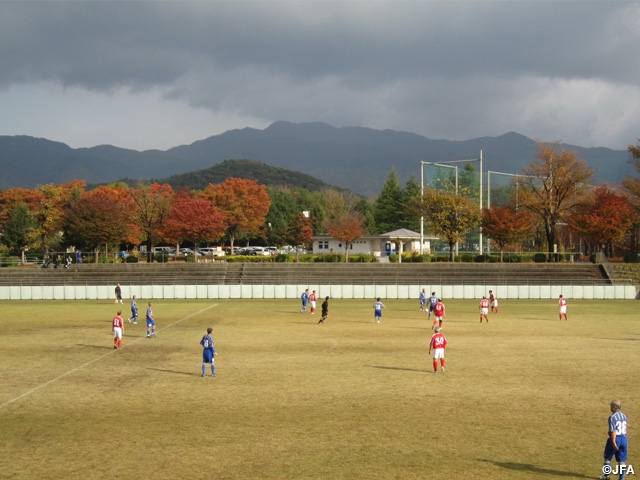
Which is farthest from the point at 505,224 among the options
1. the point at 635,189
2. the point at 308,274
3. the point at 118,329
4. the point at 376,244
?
the point at 118,329

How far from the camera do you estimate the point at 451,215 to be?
239ft

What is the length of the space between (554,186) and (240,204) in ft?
167

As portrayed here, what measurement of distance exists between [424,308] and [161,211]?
49.2 m

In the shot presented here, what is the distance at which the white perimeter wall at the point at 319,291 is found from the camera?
55.4m

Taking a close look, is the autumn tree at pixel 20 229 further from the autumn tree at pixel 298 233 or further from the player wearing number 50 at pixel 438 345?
the player wearing number 50 at pixel 438 345

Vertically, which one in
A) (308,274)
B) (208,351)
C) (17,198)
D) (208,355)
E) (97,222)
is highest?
(17,198)

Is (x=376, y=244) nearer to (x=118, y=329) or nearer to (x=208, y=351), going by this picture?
(x=118, y=329)

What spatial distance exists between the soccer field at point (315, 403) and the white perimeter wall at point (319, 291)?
2135cm

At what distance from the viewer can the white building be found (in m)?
88.7

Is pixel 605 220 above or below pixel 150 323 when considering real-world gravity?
above

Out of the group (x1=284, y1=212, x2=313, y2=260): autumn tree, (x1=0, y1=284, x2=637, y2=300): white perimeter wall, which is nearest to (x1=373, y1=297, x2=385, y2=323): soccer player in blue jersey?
(x1=0, y1=284, x2=637, y2=300): white perimeter wall

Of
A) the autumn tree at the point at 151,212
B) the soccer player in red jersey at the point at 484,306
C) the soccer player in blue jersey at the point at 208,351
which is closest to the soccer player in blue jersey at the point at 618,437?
the soccer player in blue jersey at the point at 208,351

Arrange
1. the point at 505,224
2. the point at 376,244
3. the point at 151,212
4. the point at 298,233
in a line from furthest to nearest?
1. the point at 298,233
2. the point at 376,244
3. the point at 151,212
4. the point at 505,224

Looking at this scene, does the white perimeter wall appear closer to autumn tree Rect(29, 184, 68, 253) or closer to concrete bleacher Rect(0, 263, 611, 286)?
concrete bleacher Rect(0, 263, 611, 286)
